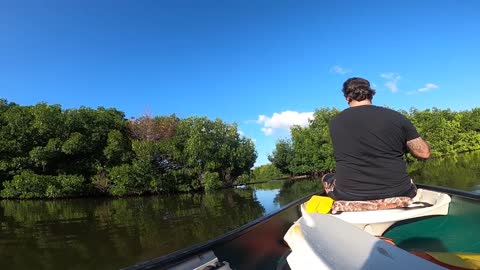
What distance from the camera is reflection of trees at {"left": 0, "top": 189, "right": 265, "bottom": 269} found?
11.5 metres

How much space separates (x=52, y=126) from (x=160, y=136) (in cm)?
1081

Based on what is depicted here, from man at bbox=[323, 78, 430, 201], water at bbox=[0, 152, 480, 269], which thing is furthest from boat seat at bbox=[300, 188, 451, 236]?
water at bbox=[0, 152, 480, 269]

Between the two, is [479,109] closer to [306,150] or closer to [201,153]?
[306,150]

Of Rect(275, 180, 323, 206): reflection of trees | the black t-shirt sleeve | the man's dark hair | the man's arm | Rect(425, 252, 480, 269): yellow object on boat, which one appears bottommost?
Rect(275, 180, 323, 206): reflection of trees

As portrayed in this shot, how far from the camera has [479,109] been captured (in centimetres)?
6638

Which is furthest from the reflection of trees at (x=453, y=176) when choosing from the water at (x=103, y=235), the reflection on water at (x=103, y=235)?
the reflection on water at (x=103, y=235)

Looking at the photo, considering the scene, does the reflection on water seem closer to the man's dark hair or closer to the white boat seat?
the man's dark hair

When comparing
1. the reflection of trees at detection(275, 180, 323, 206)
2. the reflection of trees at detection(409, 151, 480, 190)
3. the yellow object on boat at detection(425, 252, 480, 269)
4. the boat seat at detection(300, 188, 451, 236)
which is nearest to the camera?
the yellow object on boat at detection(425, 252, 480, 269)

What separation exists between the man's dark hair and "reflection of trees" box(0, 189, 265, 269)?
9071mm

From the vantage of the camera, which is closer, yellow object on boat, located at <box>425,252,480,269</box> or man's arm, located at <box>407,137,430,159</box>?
yellow object on boat, located at <box>425,252,480,269</box>

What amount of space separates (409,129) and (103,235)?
1470cm

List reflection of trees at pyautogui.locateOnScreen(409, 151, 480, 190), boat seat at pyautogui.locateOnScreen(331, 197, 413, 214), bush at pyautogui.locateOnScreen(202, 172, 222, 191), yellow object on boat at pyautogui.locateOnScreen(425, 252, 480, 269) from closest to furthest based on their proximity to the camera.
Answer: yellow object on boat at pyautogui.locateOnScreen(425, 252, 480, 269), boat seat at pyautogui.locateOnScreen(331, 197, 413, 214), reflection of trees at pyautogui.locateOnScreen(409, 151, 480, 190), bush at pyautogui.locateOnScreen(202, 172, 222, 191)

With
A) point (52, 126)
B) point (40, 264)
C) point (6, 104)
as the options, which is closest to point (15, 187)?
point (52, 126)

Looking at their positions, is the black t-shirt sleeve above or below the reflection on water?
above
